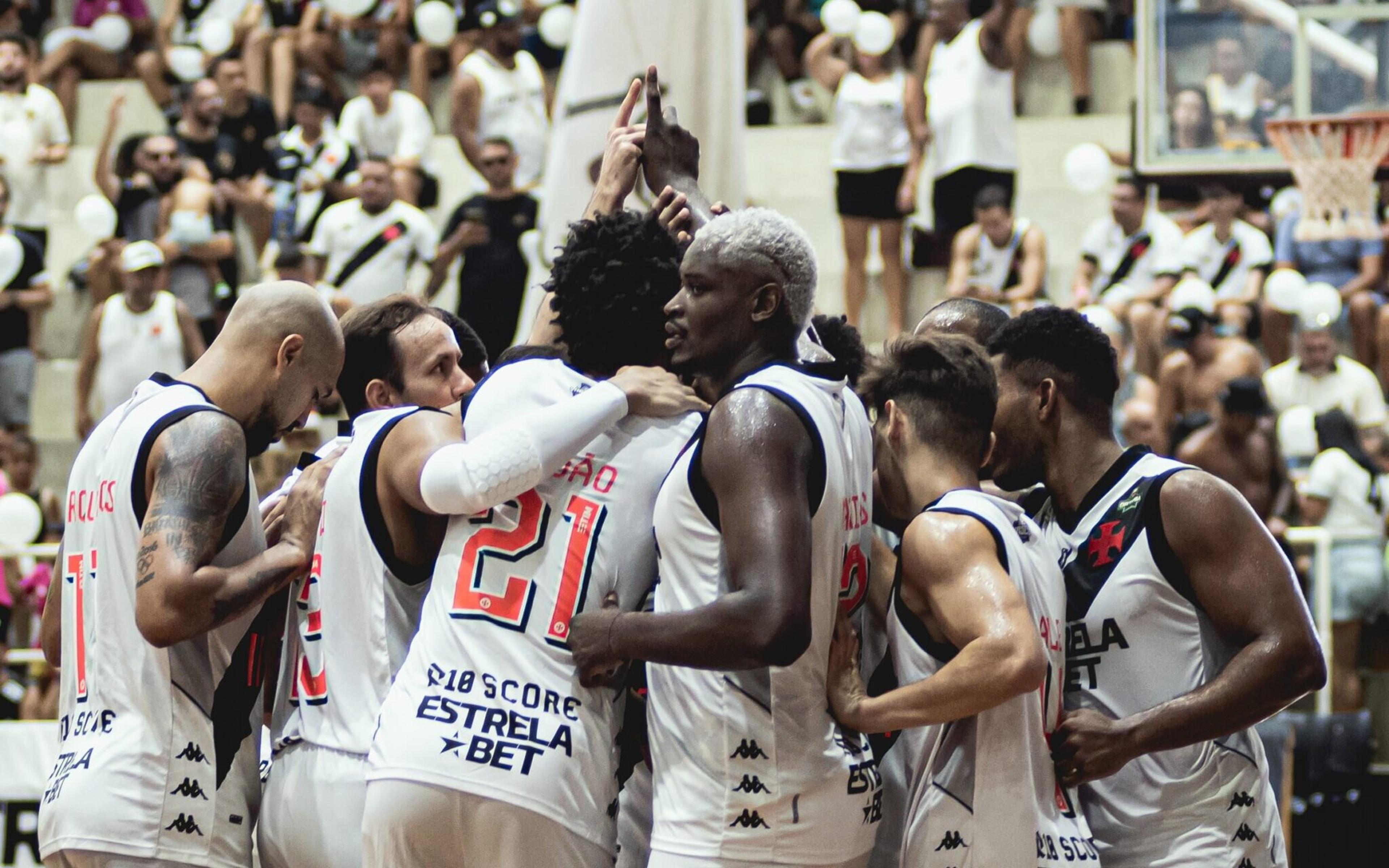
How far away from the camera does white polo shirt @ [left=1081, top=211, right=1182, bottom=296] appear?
11672 mm

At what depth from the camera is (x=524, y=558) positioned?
3.73m

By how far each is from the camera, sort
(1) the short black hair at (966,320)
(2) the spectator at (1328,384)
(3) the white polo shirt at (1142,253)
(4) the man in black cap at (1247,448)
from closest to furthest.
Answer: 1. (1) the short black hair at (966,320)
2. (4) the man in black cap at (1247,448)
3. (2) the spectator at (1328,384)
4. (3) the white polo shirt at (1142,253)

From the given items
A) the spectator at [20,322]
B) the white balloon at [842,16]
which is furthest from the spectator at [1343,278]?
the spectator at [20,322]

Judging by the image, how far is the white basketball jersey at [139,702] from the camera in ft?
12.7

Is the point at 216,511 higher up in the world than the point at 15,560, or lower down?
higher up

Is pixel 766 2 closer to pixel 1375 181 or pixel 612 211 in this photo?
pixel 1375 181

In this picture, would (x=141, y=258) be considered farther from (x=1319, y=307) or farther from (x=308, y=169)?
(x=1319, y=307)

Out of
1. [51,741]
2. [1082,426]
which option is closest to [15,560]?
[51,741]

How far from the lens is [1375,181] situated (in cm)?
1123

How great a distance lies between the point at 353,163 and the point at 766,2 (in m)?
3.73

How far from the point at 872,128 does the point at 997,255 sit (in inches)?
54.5

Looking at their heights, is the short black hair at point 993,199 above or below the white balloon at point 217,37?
below

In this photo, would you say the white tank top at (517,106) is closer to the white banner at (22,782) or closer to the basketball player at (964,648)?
the white banner at (22,782)

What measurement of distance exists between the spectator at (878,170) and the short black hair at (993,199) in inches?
27.8
